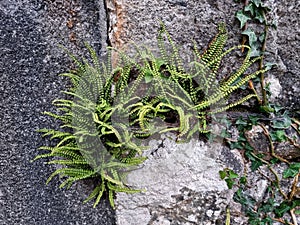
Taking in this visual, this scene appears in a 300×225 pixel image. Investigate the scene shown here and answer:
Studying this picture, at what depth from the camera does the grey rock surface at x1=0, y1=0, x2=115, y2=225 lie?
190 cm

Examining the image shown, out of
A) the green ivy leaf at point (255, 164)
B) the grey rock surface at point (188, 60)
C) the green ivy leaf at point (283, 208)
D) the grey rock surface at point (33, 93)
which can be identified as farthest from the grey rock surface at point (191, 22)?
the green ivy leaf at point (283, 208)

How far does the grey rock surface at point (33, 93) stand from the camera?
1.90 metres

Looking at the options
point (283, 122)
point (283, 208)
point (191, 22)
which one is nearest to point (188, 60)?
point (191, 22)

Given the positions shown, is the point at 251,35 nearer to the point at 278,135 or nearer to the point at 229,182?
the point at 278,135

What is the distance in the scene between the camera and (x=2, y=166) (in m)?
1.93

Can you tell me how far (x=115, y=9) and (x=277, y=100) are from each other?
1.02 m

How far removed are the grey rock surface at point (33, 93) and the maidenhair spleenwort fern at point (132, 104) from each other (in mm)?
117

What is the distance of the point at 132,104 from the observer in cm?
178

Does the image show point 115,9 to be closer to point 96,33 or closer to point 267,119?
point 96,33

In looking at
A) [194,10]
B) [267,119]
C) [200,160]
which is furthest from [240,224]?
[194,10]

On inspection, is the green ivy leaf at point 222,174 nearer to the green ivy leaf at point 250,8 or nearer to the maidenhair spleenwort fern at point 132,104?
the maidenhair spleenwort fern at point 132,104

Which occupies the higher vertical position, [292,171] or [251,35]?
[251,35]

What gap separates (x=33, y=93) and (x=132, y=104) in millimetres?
567

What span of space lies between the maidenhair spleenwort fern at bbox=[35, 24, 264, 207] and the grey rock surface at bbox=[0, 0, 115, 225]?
12cm
